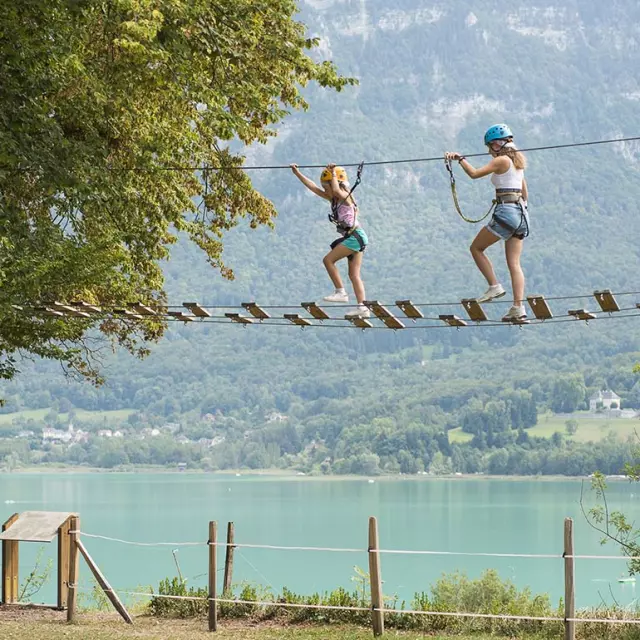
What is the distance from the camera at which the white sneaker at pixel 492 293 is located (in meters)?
9.63

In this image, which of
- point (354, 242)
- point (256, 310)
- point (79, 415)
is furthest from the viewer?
point (79, 415)

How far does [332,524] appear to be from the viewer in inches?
3305

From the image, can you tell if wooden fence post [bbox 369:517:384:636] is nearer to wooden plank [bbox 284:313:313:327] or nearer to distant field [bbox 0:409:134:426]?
wooden plank [bbox 284:313:313:327]

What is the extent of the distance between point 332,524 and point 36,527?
72012 millimetres

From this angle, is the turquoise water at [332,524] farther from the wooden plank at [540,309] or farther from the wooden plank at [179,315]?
the wooden plank at [540,309]

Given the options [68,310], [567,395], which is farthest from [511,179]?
[567,395]

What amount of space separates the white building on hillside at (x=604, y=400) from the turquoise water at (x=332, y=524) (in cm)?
2314

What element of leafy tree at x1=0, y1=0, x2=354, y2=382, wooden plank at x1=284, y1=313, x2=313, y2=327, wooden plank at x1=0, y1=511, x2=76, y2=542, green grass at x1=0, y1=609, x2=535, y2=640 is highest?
leafy tree at x1=0, y1=0, x2=354, y2=382

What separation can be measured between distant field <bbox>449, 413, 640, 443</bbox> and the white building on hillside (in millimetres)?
2573

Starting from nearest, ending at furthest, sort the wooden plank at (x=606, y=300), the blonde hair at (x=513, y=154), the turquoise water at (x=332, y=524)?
1. the wooden plank at (x=606, y=300)
2. the blonde hair at (x=513, y=154)
3. the turquoise water at (x=332, y=524)

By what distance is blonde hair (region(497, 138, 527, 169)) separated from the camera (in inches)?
374

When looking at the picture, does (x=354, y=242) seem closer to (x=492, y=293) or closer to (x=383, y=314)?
(x=383, y=314)

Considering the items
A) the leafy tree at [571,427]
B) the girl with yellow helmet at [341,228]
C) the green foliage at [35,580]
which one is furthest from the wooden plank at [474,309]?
the leafy tree at [571,427]

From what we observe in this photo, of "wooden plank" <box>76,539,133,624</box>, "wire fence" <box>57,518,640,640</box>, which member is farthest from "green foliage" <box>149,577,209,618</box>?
"wooden plank" <box>76,539,133,624</box>
